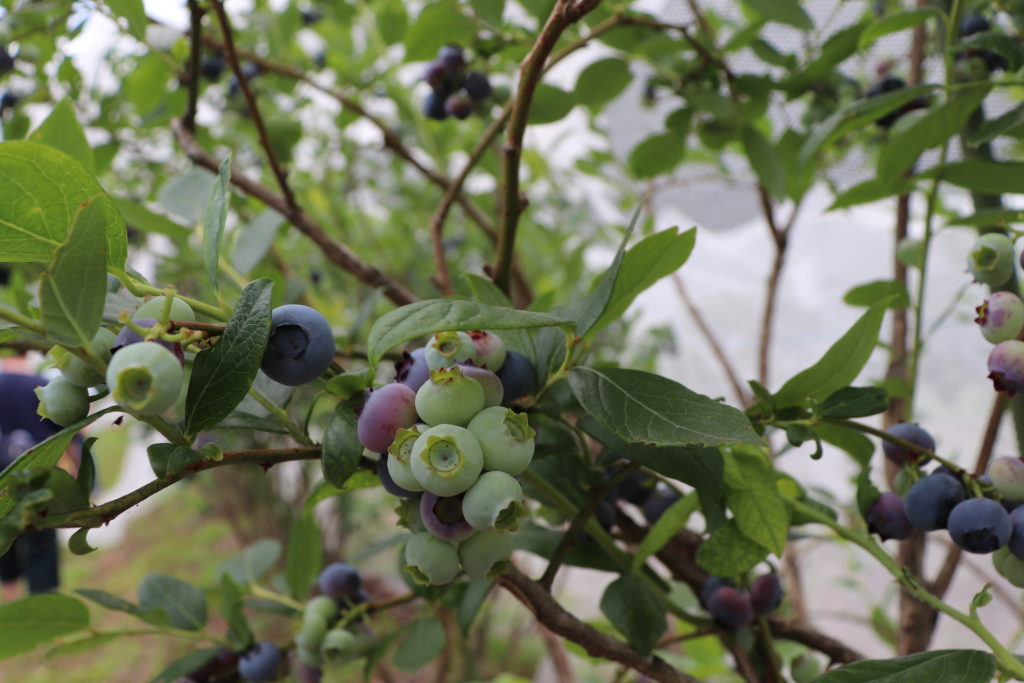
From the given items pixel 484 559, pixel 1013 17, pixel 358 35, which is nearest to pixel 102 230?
pixel 484 559

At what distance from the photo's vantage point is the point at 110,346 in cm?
35

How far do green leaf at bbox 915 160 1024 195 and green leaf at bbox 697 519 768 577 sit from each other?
325 mm

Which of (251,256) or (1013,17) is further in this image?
(251,256)

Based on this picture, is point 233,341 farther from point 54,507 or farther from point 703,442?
point 703,442

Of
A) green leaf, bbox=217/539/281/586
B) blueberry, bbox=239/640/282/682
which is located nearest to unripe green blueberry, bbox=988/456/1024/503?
blueberry, bbox=239/640/282/682

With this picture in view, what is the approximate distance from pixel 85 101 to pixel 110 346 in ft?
3.38

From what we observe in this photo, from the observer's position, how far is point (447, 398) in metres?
0.34

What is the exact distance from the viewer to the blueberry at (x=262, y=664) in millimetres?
643

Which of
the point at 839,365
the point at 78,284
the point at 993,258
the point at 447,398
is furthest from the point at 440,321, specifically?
the point at 993,258

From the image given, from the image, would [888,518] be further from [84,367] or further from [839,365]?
[84,367]

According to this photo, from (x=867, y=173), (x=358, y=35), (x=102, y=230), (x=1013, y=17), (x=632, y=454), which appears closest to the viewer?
(x=102, y=230)

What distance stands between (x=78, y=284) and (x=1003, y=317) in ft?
1.57

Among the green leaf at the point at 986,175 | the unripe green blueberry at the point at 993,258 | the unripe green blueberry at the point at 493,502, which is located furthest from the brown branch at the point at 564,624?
the green leaf at the point at 986,175

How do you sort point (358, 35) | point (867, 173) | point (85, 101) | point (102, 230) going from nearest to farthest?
point (102, 230) → point (85, 101) → point (867, 173) → point (358, 35)
